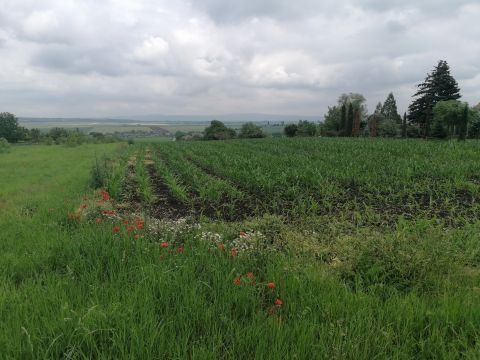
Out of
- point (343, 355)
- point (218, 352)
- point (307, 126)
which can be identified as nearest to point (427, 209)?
point (343, 355)

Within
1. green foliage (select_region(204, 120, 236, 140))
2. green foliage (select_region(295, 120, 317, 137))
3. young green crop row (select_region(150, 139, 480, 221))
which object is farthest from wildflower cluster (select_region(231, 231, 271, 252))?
green foliage (select_region(204, 120, 236, 140))

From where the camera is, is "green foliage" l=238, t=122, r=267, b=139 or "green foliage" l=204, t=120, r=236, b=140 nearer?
"green foliage" l=238, t=122, r=267, b=139

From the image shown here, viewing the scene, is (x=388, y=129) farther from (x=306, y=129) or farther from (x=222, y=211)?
(x=222, y=211)

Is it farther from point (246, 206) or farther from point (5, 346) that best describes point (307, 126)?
point (5, 346)

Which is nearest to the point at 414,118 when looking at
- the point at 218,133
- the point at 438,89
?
the point at 438,89

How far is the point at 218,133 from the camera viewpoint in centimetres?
7350

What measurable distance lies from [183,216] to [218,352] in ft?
19.2

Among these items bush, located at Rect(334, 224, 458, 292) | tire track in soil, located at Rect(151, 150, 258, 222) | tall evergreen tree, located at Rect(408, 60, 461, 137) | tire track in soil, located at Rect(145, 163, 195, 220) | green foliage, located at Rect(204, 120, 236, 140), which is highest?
tall evergreen tree, located at Rect(408, 60, 461, 137)

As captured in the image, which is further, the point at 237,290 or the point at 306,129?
the point at 306,129

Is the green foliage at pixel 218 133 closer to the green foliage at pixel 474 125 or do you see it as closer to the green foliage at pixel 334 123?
the green foliage at pixel 334 123

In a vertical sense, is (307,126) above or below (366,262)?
above

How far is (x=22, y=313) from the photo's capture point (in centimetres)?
271

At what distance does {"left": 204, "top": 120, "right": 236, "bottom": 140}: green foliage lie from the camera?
7277cm

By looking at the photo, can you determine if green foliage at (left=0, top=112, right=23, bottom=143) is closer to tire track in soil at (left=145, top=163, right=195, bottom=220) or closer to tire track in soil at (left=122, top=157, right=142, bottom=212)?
tire track in soil at (left=122, top=157, right=142, bottom=212)
